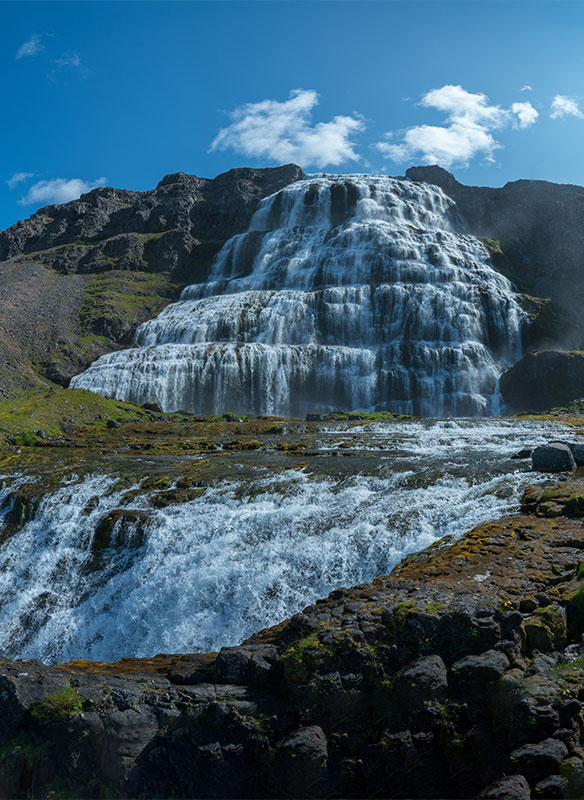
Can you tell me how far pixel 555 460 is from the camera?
1755 cm

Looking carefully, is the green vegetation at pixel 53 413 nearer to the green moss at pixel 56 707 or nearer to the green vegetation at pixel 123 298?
the green vegetation at pixel 123 298

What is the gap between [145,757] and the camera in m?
6.29

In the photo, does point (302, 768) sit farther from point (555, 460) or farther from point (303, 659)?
point (555, 460)

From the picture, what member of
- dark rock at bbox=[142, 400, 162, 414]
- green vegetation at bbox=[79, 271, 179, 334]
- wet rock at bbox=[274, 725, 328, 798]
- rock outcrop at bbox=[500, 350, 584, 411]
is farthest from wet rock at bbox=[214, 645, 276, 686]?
green vegetation at bbox=[79, 271, 179, 334]

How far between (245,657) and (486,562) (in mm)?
4538

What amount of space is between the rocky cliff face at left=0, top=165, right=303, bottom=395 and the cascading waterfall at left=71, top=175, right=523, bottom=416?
A: 5529mm

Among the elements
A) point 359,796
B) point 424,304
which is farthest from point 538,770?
point 424,304

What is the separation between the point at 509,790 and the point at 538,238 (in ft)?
315

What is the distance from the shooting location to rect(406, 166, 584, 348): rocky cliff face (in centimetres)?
6309

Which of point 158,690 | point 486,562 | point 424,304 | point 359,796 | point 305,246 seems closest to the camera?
point 359,796

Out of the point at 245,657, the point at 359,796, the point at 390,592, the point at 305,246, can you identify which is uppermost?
the point at 305,246

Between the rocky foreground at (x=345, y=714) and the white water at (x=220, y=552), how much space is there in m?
5.99

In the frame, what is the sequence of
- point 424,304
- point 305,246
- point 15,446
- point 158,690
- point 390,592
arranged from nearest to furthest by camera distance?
point 158,690 → point 390,592 → point 15,446 → point 424,304 → point 305,246

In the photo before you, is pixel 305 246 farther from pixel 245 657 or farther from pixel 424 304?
pixel 245 657
